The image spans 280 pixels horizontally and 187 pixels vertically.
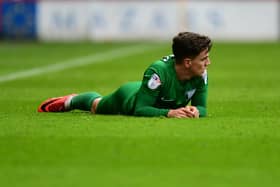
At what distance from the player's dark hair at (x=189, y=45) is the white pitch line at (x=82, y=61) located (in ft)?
23.3

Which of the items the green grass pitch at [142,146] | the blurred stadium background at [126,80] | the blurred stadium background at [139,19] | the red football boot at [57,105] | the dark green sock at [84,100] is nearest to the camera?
the green grass pitch at [142,146]

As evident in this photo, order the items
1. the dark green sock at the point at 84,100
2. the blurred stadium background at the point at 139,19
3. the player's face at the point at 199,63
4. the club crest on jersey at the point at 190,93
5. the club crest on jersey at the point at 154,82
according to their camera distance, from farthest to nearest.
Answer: the blurred stadium background at the point at 139,19 → the dark green sock at the point at 84,100 → the club crest on jersey at the point at 190,93 → the player's face at the point at 199,63 → the club crest on jersey at the point at 154,82

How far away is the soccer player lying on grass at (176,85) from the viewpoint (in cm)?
909

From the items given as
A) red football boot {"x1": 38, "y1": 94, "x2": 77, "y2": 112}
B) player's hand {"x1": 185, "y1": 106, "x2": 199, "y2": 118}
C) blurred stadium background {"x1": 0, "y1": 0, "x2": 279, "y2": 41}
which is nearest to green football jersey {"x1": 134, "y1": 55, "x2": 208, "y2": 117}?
player's hand {"x1": 185, "y1": 106, "x2": 199, "y2": 118}

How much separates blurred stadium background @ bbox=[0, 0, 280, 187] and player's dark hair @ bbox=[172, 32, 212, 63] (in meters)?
0.58

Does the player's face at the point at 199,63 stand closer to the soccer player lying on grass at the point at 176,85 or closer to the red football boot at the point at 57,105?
the soccer player lying on grass at the point at 176,85

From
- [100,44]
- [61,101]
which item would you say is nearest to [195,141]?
[61,101]

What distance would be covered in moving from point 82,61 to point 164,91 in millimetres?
11922

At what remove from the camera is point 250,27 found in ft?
96.9

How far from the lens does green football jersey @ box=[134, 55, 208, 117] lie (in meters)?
9.06

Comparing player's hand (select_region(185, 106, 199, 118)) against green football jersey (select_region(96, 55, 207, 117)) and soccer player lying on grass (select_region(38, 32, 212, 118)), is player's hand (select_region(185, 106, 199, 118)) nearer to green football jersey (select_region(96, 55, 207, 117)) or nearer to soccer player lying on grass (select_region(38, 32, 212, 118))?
soccer player lying on grass (select_region(38, 32, 212, 118))

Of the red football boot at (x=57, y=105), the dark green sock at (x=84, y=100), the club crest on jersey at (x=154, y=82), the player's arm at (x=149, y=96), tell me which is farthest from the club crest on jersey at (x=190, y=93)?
the red football boot at (x=57, y=105)

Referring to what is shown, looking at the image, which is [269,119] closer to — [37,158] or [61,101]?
[61,101]

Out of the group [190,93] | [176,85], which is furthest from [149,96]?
[190,93]
